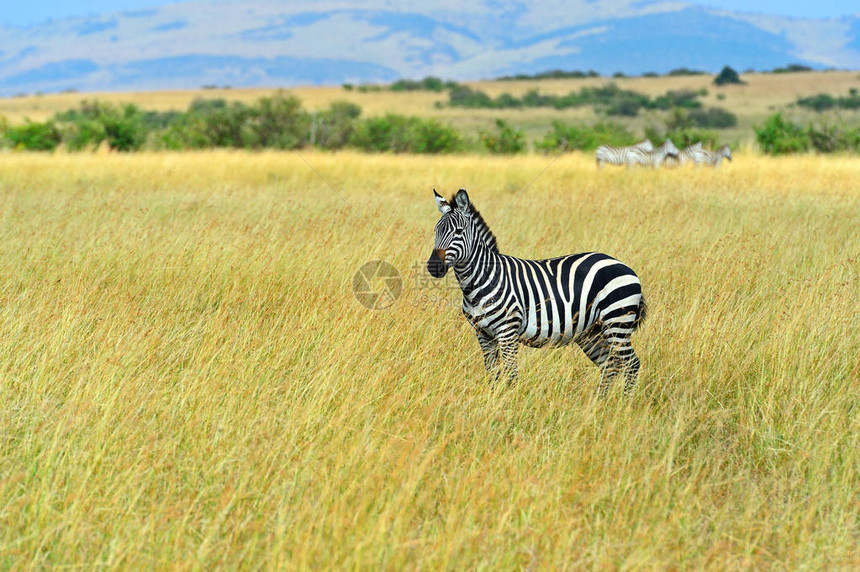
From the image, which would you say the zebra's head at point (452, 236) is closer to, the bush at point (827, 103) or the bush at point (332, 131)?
the bush at point (332, 131)

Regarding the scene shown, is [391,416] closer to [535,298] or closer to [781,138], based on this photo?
[535,298]

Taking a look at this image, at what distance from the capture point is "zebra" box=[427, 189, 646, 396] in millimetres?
4367

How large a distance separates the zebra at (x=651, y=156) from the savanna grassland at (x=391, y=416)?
8.77 meters

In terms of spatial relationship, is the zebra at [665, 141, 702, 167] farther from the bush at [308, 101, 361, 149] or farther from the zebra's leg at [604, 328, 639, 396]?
the zebra's leg at [604, 328, 639, 396]

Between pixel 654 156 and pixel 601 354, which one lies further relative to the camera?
pixel 654 156

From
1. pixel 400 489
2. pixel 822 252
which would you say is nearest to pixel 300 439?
pixel 400 489

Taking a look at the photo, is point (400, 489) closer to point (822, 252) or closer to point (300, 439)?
point (300, 439)

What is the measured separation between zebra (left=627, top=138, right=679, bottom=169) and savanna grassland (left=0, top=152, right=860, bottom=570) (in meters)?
8.77

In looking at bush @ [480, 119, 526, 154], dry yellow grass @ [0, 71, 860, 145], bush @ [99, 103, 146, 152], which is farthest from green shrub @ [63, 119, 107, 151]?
dry yellow grass @ [0, 71, 860, 145]

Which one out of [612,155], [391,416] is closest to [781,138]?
[612,155]

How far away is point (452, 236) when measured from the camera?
4.22 meters

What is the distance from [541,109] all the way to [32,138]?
37723mm

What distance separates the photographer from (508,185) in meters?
14.2

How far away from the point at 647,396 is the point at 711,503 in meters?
1.29
